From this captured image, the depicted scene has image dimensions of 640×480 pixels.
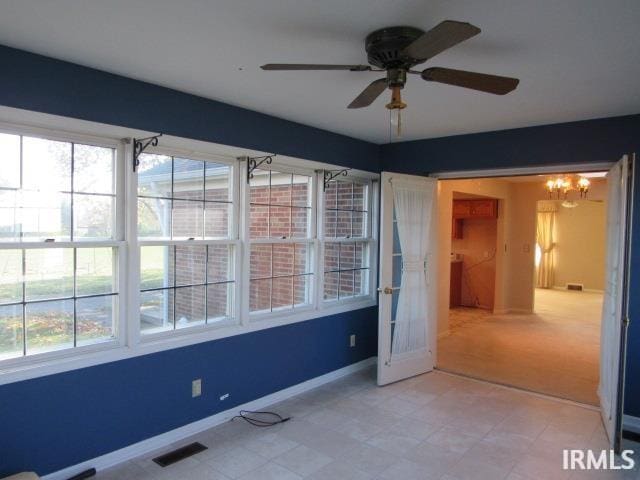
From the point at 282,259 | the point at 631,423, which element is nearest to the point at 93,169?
the point at 282,259

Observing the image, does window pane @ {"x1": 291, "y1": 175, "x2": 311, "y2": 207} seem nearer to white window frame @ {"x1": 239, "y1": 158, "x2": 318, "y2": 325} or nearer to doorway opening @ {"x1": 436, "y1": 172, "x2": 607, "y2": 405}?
white window frame @ {"x1": 239, "y1": 158, "x2": 318, "y2": 325}

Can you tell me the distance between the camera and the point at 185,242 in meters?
3.16

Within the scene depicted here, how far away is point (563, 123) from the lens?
360 centimetres

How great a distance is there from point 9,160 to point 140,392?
159 cm

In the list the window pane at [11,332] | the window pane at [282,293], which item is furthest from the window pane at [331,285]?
the window pane at [11,332]

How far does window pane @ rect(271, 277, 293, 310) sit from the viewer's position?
12.8ft

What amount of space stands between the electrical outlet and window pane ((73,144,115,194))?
1.44 metres

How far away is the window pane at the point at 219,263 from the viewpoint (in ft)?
11.2

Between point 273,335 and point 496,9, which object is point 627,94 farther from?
point 273,335

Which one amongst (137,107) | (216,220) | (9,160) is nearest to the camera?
(9,160)

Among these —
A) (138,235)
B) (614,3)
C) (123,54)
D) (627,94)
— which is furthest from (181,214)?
(627,94)

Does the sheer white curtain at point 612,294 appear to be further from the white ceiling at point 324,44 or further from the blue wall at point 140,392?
the blue wall at point 140,392

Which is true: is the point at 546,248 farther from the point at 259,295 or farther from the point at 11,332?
the point at 11,332

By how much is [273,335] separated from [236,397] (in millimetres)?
569
